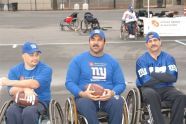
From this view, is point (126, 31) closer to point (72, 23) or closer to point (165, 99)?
point (72, 23)

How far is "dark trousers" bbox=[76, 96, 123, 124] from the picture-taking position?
18.4 ft

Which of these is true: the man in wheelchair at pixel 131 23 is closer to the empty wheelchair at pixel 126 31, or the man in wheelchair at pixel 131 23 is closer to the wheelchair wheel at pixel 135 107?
the empty wheelchair at pixel 126 31

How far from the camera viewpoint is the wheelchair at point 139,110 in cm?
596

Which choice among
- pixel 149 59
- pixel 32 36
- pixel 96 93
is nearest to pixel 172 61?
pixel 149 59

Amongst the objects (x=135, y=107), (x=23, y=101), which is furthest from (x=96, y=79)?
(x=23, y=101)

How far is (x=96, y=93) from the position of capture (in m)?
5.77

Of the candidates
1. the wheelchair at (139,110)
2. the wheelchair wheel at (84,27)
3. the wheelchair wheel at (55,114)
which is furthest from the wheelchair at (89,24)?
the wheelchair wheel at (55,114)

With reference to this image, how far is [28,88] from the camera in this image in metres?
5.73

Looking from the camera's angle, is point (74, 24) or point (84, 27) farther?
point (74, 24)

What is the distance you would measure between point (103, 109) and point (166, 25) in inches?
544

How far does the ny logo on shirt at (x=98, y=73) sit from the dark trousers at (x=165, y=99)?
58 cm

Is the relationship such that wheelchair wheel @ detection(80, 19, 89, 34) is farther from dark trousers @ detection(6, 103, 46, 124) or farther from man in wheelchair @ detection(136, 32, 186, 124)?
dark trousers @ detection(6, 103, 46, 124)

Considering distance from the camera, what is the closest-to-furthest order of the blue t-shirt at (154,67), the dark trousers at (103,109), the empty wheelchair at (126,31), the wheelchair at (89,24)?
1. the dark trousers at (103,109)
2. the blue t-shirt at (154,67)
3. the empty wheelchair at (126,31)
4. the wheelchair at (89,24)

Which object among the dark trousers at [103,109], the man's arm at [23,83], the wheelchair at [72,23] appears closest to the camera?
the dark trousers at [103,109]
